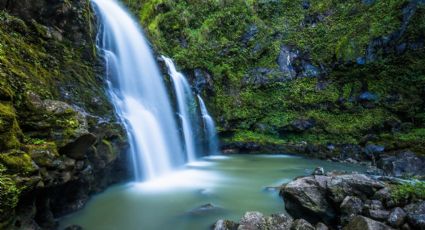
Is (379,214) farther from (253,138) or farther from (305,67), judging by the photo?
(305,67)

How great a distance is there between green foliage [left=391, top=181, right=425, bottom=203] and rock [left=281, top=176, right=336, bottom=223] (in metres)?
→ 1.08

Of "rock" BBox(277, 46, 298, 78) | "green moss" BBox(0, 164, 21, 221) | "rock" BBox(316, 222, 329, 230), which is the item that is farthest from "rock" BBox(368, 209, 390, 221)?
"rock" BBox(277, 46, 298, 78)

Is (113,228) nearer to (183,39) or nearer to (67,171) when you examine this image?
(67,171)

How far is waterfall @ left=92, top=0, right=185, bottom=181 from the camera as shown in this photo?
411 inches

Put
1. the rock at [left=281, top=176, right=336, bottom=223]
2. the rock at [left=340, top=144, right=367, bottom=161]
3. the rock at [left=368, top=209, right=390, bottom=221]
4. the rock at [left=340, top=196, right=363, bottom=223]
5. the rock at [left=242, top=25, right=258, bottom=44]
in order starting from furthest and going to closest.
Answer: the rock at [left=242, top=25, right=258, bottom=44]
the rock at [left=340, top=144, right=367, bottom=161]
the rock at [left=281, top=176, right=336, bottom=223]
the rock at [left=340, top=196, right=363, bottom=223]
the rock at [left=368, top=209, right=390, bottom=221]

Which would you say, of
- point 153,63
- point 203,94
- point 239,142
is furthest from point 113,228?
point 203,94

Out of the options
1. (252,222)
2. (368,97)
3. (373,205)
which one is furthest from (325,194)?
(368,97)

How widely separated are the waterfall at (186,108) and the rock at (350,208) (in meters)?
9.79

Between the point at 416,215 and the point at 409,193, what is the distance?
0.58 metres

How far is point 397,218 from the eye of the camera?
469 centimetres

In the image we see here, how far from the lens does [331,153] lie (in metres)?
14.9

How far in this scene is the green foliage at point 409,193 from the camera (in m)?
5.02

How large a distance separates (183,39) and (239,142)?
8.51 m

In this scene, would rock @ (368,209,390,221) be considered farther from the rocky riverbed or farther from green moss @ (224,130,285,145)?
green moss @ (224,130,285,145)
